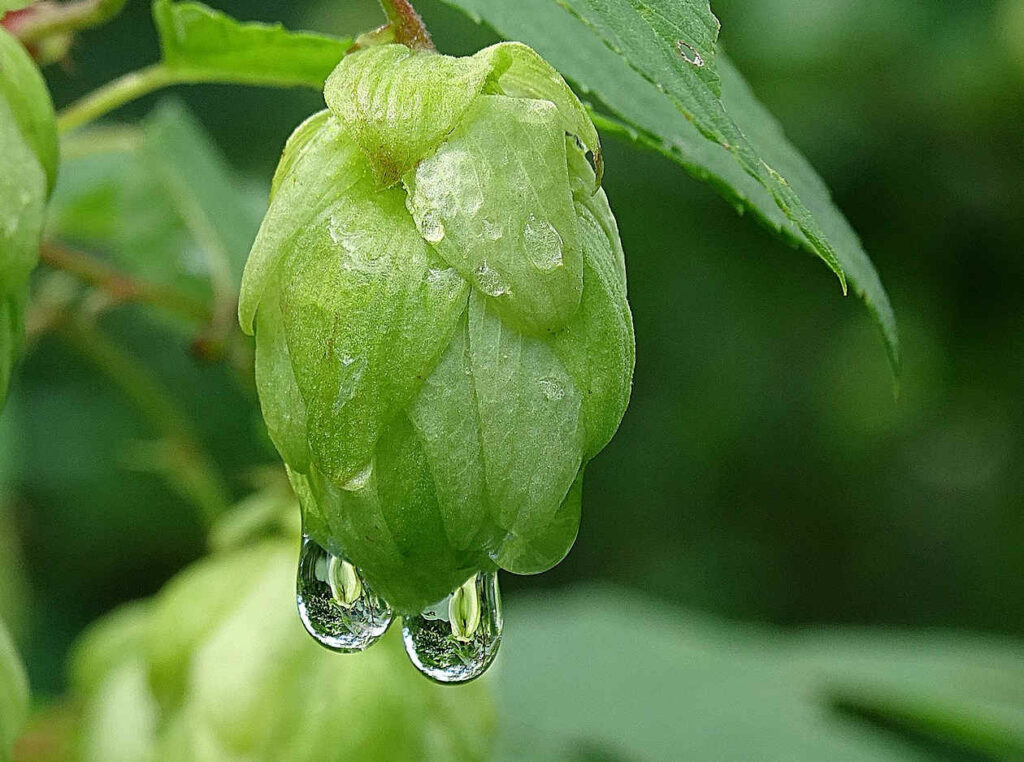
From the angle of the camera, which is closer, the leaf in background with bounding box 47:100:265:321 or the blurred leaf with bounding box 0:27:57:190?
the blurred leaf with bounding box 0:27:57:190

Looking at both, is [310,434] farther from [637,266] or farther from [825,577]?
[825,577]

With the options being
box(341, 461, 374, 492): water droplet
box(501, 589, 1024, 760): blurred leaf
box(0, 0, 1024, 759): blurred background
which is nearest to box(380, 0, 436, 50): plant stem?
box(341, 461, 374, 492): water droplet

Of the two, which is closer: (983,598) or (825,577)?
(983,598)

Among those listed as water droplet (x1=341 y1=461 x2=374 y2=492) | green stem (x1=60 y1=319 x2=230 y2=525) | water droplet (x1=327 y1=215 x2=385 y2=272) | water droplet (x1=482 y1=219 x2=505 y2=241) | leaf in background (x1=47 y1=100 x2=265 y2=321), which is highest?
water droplet (x1=482 y1=219 x2=505 y2=241)

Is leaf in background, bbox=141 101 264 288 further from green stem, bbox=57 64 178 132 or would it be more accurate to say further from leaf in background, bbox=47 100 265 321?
green stem, bbox=57 64 178 132

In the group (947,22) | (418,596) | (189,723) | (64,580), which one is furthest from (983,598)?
(418,596)

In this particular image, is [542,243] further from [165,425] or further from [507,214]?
[165,425]
